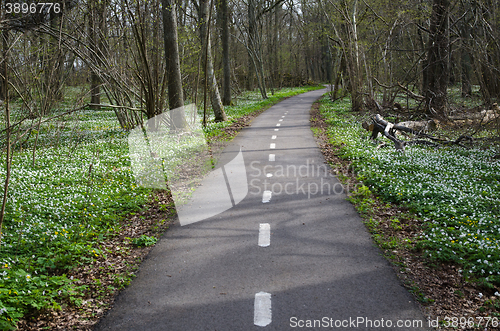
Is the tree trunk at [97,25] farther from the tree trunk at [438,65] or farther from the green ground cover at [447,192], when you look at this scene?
the tree trunk at [438,65]

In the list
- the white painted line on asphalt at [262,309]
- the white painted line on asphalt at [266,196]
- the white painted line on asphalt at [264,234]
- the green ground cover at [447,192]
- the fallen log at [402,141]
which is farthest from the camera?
the fallen log at [402,141]

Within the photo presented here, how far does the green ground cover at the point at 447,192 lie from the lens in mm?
5148

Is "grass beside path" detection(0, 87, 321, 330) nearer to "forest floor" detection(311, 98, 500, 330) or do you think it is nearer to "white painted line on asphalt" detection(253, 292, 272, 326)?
"white painted line on asphalt" detection(253, 292, 272, 326)

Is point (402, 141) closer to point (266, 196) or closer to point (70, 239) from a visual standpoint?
point (266, 196)

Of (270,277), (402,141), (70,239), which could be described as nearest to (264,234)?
(270,277)

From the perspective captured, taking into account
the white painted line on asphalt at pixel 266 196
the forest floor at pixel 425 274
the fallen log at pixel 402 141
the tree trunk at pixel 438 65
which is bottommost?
the forest floor at pixel 425 274

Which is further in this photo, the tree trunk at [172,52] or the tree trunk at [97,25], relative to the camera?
the tree trunk at [172,52]

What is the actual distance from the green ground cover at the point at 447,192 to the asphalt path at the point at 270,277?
109 centimetres

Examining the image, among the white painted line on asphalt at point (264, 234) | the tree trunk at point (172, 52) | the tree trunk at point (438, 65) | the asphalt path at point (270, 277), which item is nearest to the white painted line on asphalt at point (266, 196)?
the asphalt path at point (270, 277)

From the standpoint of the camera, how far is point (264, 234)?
5.98 metres

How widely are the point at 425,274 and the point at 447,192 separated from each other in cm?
336

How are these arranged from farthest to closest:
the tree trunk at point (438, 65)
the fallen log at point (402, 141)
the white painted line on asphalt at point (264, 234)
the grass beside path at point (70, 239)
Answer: the tree trunk at point (438, 65) < the fallen log at point (402, 141) < the white painted line on asphalt at point (264, 234) < the grass beside path at point (70, 239)

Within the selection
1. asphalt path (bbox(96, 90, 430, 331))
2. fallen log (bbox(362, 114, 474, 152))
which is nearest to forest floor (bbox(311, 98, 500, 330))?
asphalt path (bbox(96, 90, 430, 331))

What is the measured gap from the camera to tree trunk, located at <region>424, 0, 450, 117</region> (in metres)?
16.0
